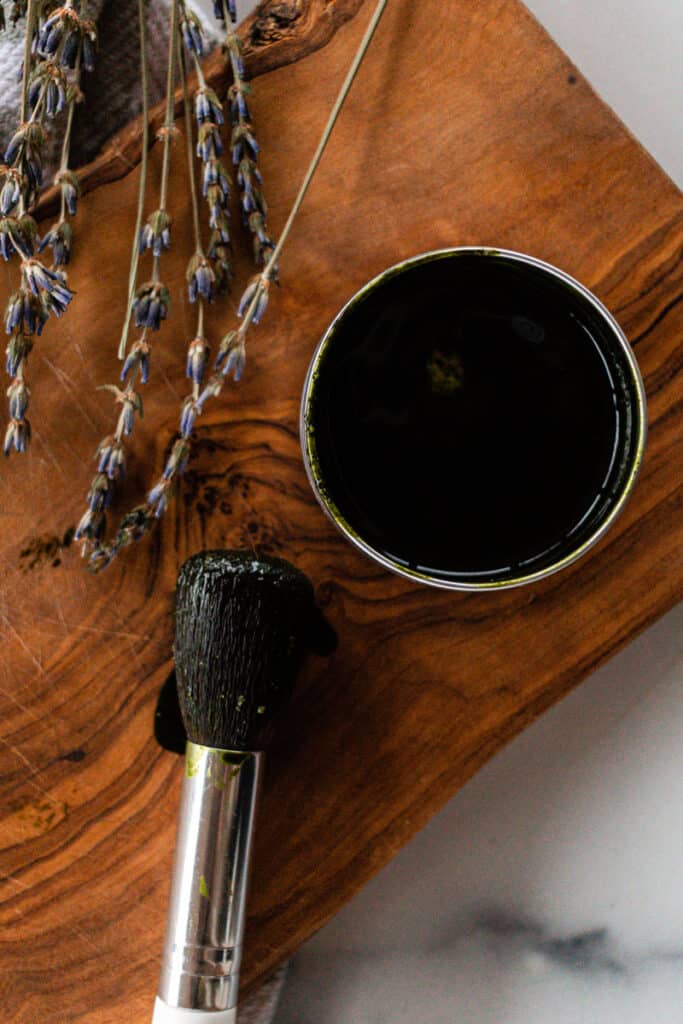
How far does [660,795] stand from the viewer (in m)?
0.83

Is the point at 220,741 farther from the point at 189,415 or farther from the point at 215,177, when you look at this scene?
the point at 215,177

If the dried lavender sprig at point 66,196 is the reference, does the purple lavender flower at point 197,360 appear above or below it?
below

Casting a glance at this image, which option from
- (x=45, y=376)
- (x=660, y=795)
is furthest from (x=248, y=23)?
(x=660, y=795)

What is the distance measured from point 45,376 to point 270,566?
22 centimetres

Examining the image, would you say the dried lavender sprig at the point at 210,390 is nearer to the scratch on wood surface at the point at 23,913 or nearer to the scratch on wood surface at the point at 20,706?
the scratch on wood surface at the point at 20,706

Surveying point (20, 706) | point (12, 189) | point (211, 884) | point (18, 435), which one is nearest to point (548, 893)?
point (211, 884)

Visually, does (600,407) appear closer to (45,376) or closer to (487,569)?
(487,569)

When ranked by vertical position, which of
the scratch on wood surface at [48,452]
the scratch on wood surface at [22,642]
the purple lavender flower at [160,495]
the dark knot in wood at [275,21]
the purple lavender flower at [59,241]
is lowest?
the scratch on wood surface at [22,642]

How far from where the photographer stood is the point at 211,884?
63 centimetres

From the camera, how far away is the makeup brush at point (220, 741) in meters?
0.61

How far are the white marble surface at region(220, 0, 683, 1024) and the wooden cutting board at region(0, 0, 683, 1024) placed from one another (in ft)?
0.48

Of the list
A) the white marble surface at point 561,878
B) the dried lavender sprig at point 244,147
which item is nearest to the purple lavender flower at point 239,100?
the dried lavender sprig at point 244,147

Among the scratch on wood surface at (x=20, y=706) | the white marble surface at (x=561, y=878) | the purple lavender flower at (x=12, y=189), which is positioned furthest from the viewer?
the white marble surface at (x=561, y=878)

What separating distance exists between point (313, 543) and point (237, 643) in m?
0.11
